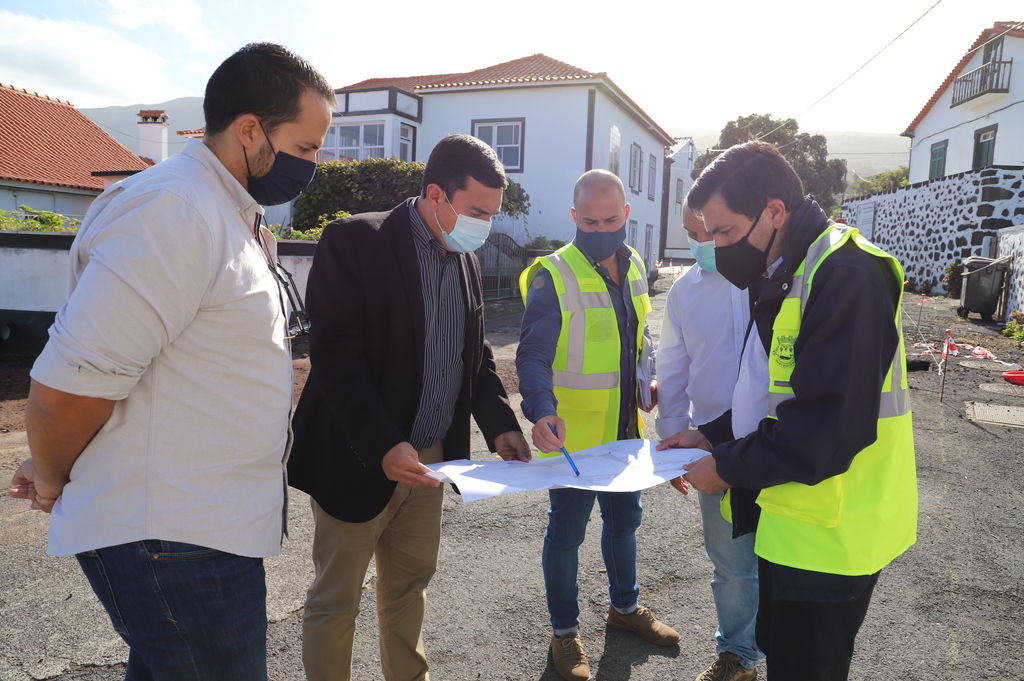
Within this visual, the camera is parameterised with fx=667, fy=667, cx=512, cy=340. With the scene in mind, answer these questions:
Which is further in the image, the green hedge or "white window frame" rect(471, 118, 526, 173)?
"white window frame" rect(471, 118, 526, 173)

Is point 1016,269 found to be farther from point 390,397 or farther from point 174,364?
point 174,364

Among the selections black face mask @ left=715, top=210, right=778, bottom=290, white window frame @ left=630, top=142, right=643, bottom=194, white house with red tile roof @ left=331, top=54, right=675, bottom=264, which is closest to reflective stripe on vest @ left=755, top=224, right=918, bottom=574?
black face mask @ left=715, top=210, right=778, bottom=290

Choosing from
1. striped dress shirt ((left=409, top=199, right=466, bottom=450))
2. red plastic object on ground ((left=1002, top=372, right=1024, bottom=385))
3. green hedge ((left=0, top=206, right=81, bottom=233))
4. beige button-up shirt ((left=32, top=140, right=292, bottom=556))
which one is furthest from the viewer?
green hedge ((left=0, top=206, right=81, bottom=233))

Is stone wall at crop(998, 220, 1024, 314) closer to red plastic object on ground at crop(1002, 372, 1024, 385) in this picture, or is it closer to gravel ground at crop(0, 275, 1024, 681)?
red plastic object on ground at crop(1002, 372, 1024, 385)

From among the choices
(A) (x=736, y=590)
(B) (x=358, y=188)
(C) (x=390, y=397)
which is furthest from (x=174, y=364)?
(B) (x=358, y=188)

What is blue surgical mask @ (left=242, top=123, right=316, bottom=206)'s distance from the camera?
1702mm

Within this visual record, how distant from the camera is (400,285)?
2.36 metres

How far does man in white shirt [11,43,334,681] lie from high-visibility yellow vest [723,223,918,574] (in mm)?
1345

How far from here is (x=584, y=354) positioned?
302 cm

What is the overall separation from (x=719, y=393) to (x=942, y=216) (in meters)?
23.0

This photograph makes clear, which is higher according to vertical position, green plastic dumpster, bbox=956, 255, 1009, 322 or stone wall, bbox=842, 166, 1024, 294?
stone wall, bbox=842, 166, 1024, 294

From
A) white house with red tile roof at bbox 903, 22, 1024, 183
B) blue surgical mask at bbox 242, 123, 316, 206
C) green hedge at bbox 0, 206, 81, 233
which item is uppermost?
white house with red tile roof at bbox 903, 22, 1024, 183

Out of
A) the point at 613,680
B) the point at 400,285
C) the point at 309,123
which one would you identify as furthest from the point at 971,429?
the point at 309,123

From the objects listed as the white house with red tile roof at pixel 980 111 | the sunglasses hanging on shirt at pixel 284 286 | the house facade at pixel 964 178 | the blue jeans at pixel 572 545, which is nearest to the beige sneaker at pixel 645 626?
the blue jeans at pixel 572 545
